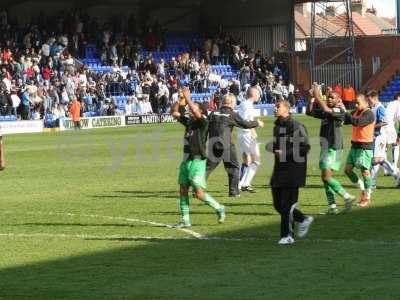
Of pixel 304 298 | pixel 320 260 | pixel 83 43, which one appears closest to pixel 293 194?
pixel 320 260

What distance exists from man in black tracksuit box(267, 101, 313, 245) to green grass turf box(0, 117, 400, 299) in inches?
13.6

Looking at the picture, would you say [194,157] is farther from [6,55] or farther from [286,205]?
[6,55]

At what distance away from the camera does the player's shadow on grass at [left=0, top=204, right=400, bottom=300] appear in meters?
10.5

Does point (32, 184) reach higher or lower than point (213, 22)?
lower

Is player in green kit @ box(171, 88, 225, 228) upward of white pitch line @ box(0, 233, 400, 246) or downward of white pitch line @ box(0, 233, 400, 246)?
upward

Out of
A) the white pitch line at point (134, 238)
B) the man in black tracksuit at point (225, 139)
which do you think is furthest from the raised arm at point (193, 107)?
the man in black tracksuit at point (225, 139)

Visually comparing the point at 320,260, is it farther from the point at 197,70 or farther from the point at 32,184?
the point at 197,70

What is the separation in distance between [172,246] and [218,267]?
1830 millimetres

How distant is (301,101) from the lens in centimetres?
6303

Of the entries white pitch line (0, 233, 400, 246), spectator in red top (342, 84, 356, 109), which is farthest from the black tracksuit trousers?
spectator in red top (342, 84, 356, 109)

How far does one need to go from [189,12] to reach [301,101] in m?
10.9

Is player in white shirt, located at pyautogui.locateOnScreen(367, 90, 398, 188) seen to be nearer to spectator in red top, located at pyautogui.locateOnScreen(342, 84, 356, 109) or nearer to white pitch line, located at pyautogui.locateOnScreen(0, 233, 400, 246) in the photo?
white pitch line, located at pyautogui.locateOnScreen(0, 233, 400, 246)

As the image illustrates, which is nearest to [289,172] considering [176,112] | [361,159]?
[176,112]

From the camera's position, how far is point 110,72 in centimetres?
5594
